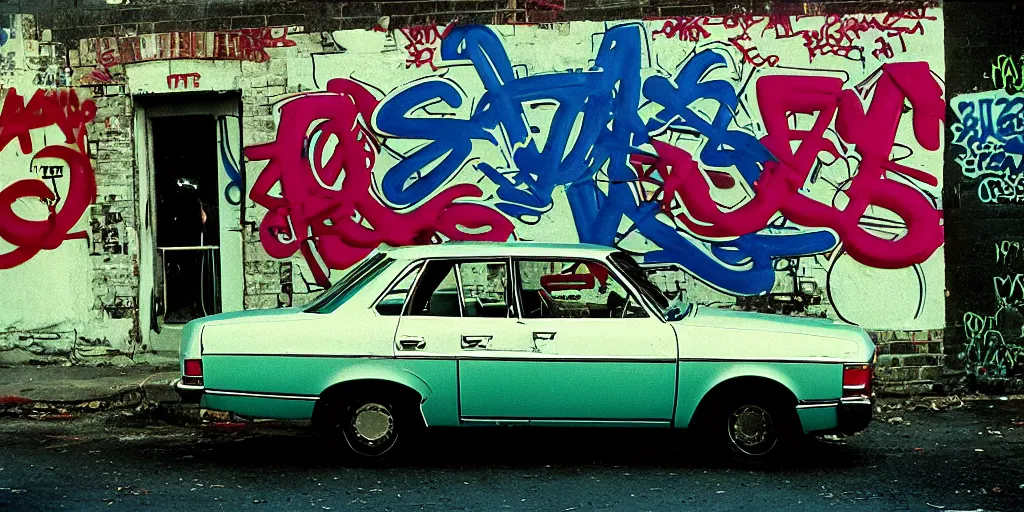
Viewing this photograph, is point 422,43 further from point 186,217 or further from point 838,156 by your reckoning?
point 838,156

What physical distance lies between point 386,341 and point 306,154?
13.1 feet

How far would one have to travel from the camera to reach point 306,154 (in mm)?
10508

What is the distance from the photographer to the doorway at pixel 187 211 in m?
10.8

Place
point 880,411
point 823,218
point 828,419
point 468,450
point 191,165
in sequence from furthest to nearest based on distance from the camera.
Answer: point 191,165, point 823,218, point 880,411, point 468,450, point 828,419

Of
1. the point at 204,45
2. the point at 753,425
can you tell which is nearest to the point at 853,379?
the point at 753,425

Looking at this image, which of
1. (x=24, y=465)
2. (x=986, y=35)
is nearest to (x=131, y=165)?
(x=24, y=465)

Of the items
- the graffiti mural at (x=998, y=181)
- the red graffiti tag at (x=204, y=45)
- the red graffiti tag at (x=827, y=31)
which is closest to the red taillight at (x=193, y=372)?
the red graffiti tag at (x=204, y=45)

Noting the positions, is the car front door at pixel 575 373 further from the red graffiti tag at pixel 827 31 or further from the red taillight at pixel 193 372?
the red graffiti tag at pixel 827 31

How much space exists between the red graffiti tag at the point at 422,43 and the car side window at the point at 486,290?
371 cm

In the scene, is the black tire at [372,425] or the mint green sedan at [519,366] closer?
the mint green sedan at [519,366]

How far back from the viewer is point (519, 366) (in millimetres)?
6883

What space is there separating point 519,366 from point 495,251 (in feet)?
2.56

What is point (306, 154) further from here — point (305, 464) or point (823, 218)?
point (823, 218)

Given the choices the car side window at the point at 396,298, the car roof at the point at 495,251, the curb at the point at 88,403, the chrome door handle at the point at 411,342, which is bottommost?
the curb at the point at 88,403
